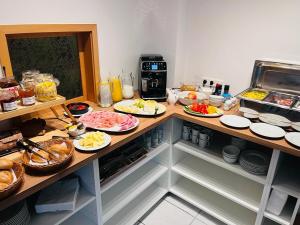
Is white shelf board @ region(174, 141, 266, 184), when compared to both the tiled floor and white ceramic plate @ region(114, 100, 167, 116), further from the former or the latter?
the tiled floor

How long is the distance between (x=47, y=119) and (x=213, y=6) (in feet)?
5.05

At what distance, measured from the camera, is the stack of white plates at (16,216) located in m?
1.04

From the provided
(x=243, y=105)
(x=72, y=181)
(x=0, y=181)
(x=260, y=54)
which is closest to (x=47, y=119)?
(x=72, y=181)

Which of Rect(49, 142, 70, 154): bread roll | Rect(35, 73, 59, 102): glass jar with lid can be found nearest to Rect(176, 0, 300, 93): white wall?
Rect(35, 73, 59, 102): glass jar with lid

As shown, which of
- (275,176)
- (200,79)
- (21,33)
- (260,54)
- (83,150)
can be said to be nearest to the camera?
(83,150)

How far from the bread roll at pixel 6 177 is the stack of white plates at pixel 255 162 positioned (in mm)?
1333

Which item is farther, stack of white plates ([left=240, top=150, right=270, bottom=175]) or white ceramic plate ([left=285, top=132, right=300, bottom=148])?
stack of white plates ([left=240, top=150, right=270, bottom=175])

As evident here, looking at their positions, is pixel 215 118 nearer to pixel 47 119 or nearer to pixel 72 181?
pixel 72 181

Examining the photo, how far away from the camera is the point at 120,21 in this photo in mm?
1822

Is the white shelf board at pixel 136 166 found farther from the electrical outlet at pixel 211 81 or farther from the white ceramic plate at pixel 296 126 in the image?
the white ceramic plate at pixel 296 126

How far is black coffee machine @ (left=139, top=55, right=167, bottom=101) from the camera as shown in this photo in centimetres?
186

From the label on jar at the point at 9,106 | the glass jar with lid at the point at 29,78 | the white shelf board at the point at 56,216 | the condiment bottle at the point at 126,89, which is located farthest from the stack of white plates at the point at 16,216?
the condiment bottle at the point at 126,89

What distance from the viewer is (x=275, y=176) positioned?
144cm

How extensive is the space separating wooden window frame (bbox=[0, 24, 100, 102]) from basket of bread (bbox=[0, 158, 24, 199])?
1.87 ft
